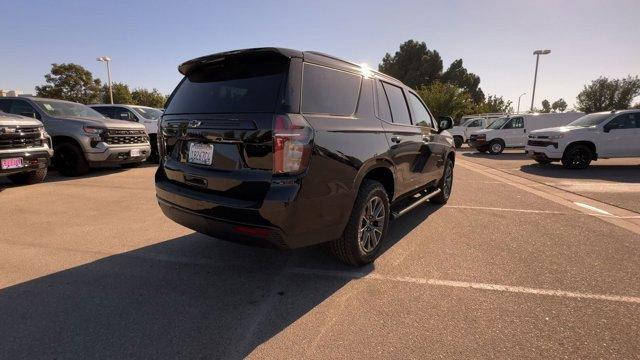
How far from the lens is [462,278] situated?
3.15 m

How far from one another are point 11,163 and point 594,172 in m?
14.4

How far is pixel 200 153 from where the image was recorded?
9.20 feet

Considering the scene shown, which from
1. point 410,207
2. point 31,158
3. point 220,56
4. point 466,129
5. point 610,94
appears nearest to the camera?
Answer: point 220,56

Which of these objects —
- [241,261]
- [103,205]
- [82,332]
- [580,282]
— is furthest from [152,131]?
[580,282]

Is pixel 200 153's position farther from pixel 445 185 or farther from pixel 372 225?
pixel 445 185

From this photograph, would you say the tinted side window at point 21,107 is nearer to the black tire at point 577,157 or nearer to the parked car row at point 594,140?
the parked car row at point 594,140

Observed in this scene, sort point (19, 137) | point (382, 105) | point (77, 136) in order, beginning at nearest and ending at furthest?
point (382, 105) → point (19, 137) → point (77, 136)

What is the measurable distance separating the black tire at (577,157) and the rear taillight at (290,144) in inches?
453

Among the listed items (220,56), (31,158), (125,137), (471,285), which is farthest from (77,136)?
(471,285)

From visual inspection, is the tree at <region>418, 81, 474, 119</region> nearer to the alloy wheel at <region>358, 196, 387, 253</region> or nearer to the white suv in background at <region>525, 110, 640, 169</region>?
the white suv in background at <region>525, 110, 640, 169</region>

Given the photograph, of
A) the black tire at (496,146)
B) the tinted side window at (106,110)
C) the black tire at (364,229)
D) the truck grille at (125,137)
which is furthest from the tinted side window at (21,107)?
the black tire at (496,146)

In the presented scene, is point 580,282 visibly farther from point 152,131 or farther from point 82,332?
point 152,131

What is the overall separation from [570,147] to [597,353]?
1087 cm

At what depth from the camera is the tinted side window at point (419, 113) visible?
4559 mm
